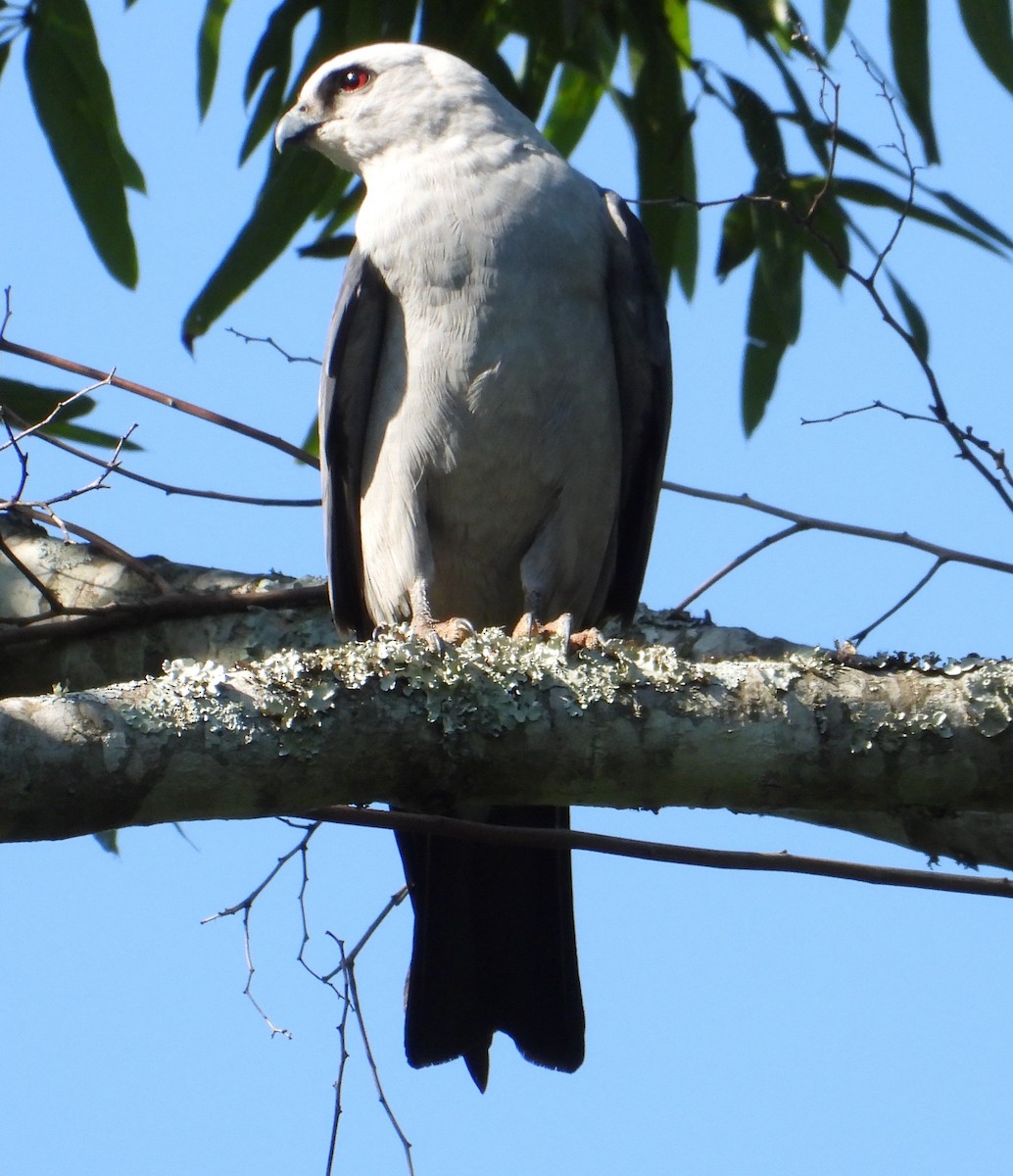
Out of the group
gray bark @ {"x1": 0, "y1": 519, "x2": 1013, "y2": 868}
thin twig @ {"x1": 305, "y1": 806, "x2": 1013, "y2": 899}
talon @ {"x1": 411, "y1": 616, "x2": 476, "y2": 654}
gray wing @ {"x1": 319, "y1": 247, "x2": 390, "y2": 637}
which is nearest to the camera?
thin twig @ {"x1": 305, "y1": 806, "x2": 1013, "y2": 899}

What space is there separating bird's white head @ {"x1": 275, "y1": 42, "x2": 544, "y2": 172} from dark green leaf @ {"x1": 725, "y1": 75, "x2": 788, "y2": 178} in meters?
0.59

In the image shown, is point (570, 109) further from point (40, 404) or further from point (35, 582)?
point (35, 582)

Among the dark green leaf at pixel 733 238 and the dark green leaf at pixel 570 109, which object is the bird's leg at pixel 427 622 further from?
the dark green leaf at pixel 570 109

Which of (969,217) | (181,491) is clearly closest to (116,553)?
(181,491)

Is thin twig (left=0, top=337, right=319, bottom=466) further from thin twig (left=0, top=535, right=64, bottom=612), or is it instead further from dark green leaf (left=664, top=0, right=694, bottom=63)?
dark green leaf (left=664, top=0, right=694, bottom=63)

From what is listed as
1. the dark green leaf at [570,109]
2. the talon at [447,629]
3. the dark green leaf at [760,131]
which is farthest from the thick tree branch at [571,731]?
the dark green leaf at [570,109]

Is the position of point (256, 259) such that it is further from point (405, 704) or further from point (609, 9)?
point (405, 704)

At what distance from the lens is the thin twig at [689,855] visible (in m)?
1.99

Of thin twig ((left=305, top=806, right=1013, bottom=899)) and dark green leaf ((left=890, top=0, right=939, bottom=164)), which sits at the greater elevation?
dark green leaf ((left=890, top=0, right=939, bottom=164))

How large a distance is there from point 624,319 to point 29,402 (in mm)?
1648

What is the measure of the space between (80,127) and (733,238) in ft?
6.20

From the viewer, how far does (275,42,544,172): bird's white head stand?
424cm

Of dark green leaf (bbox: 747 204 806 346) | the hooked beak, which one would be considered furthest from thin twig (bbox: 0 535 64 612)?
dark green leaf (bbox: 747 204 806 346)

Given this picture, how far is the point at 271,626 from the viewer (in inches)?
147
